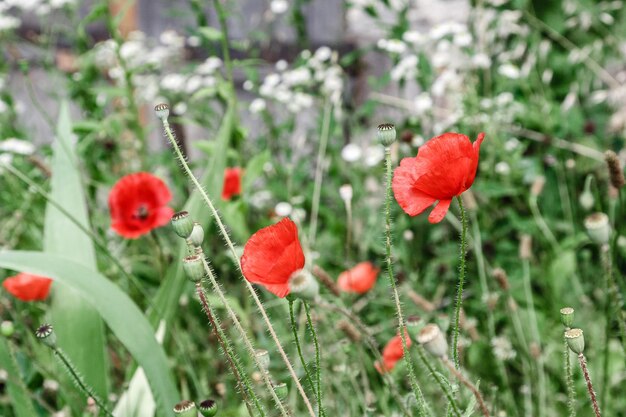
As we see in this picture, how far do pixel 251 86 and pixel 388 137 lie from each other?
1766 millimetres

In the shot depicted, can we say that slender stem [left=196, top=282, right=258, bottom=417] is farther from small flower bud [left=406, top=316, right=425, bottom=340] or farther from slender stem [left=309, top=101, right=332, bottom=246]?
slender stem [left=309, top=101, right=332, bottom=246]

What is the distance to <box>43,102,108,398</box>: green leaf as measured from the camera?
131 centimetres

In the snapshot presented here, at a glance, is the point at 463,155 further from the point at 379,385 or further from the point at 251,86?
the point at 251,86

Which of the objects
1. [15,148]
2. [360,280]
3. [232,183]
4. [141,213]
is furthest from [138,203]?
[15,148]

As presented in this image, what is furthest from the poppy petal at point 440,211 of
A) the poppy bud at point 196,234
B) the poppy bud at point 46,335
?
the poppy bud at point 46,335

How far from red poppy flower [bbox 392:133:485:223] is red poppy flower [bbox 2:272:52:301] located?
2.73ft

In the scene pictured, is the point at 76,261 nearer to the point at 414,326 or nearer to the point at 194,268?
the point at 194,268

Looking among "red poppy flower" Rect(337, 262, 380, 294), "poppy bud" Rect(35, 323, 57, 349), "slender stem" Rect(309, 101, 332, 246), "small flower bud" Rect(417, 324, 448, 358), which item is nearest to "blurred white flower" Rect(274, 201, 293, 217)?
"slender stem" Rect(309, 101, 332, 246)

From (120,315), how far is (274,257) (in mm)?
462

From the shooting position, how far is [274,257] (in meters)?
0.76

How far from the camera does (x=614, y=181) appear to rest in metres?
1.02

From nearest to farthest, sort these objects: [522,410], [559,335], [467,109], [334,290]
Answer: [334,290]
[522,410]
[559,335]
[467,109]

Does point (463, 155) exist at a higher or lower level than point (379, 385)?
higher

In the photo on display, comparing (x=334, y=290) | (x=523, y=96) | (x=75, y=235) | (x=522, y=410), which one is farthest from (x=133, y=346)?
(x=523, y=96)
